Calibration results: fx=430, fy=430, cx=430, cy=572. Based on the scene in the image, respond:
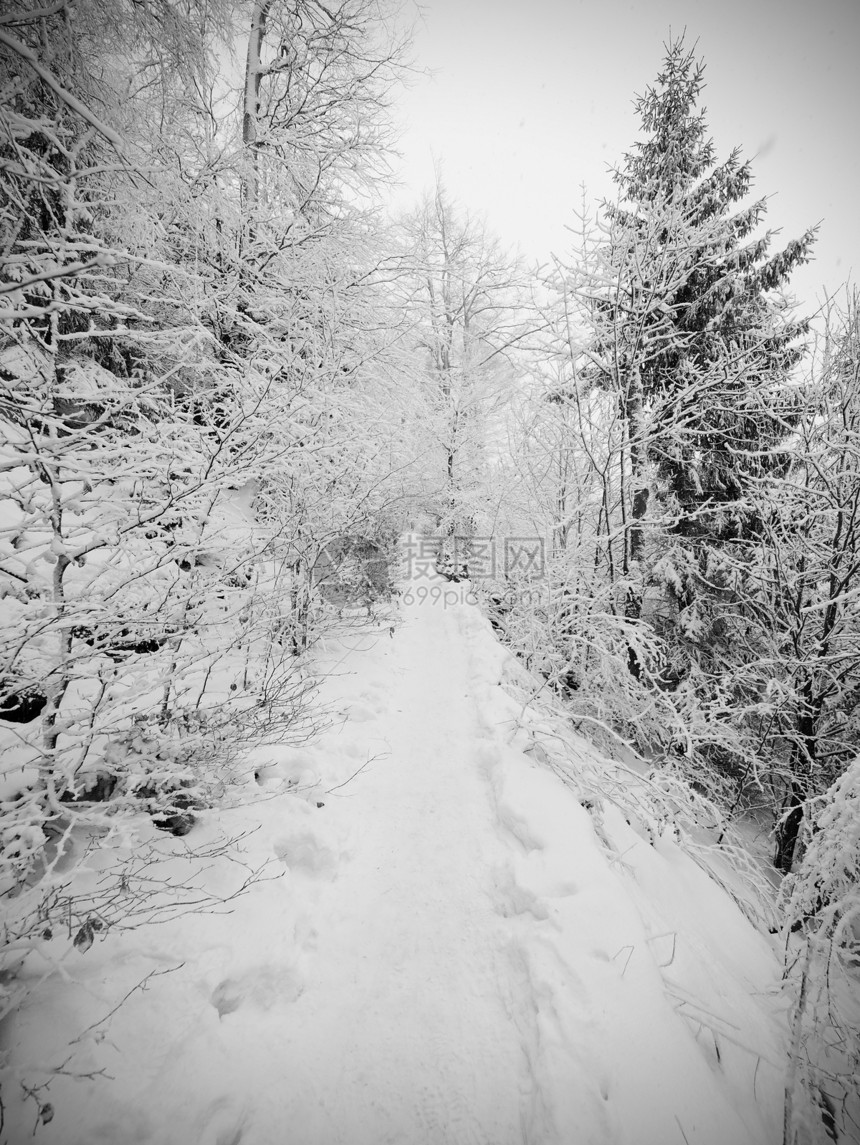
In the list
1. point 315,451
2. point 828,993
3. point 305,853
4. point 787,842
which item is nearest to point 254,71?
point 315,451

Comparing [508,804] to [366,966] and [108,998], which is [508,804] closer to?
[366,966]

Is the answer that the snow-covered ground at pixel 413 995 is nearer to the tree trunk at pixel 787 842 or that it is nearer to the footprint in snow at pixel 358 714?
the footprint in snow at pixel 358 714

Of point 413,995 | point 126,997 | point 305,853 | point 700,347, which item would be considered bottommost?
point 413,995

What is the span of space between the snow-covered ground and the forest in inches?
12.5

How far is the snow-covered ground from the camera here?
72.8 inches

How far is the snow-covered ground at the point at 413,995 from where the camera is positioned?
1849 millimetres

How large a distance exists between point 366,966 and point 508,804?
1626 millimetres

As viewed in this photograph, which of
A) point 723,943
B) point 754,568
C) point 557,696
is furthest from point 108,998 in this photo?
point 754,568

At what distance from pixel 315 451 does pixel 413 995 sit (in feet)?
14.8

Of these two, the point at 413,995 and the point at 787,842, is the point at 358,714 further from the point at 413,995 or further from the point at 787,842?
the point at 787,842

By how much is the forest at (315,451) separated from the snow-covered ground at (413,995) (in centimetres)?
32

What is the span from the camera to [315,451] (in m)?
4.66

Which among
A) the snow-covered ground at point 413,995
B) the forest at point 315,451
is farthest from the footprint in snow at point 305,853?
the forest at point 315,451

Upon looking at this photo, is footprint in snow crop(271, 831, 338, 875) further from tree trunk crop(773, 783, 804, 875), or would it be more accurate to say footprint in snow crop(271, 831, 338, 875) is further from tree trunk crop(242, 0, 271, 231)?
tree trunk crop(242, 0, 271, 231)
